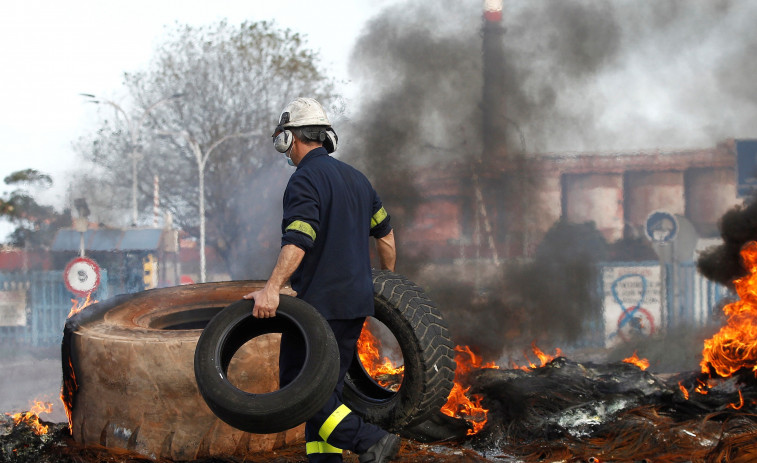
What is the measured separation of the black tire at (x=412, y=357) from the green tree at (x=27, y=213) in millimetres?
22755

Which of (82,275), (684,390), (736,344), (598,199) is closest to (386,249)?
(684,390)

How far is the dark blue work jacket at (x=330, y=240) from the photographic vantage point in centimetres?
357

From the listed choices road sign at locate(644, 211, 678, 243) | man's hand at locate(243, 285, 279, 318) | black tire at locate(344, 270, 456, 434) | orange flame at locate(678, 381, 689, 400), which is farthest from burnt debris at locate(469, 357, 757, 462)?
road sign at locate(644, 211, 678, 243)

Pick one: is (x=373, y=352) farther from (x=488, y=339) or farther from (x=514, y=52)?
(x=514, y=52)

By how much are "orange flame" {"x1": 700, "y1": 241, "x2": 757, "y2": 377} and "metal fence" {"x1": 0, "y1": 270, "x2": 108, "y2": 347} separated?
1609 centimetres

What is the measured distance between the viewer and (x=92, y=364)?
4.81 meters

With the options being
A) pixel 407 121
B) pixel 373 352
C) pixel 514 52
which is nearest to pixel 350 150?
pixel 407 121

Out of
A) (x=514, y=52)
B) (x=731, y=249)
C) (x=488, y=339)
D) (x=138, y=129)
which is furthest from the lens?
(x=138, y=129)

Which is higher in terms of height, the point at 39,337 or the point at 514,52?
the point at 514,52

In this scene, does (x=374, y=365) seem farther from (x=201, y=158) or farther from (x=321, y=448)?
(x=201, y=158)

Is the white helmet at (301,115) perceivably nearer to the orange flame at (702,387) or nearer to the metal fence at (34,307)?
the orange flame at (702,387)

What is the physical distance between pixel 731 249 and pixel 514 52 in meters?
8.85

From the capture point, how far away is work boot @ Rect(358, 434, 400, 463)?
3.44 meters

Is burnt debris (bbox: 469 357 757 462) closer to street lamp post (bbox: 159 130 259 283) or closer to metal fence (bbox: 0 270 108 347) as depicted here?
metal fence (bbox: 0 270 108 347)
